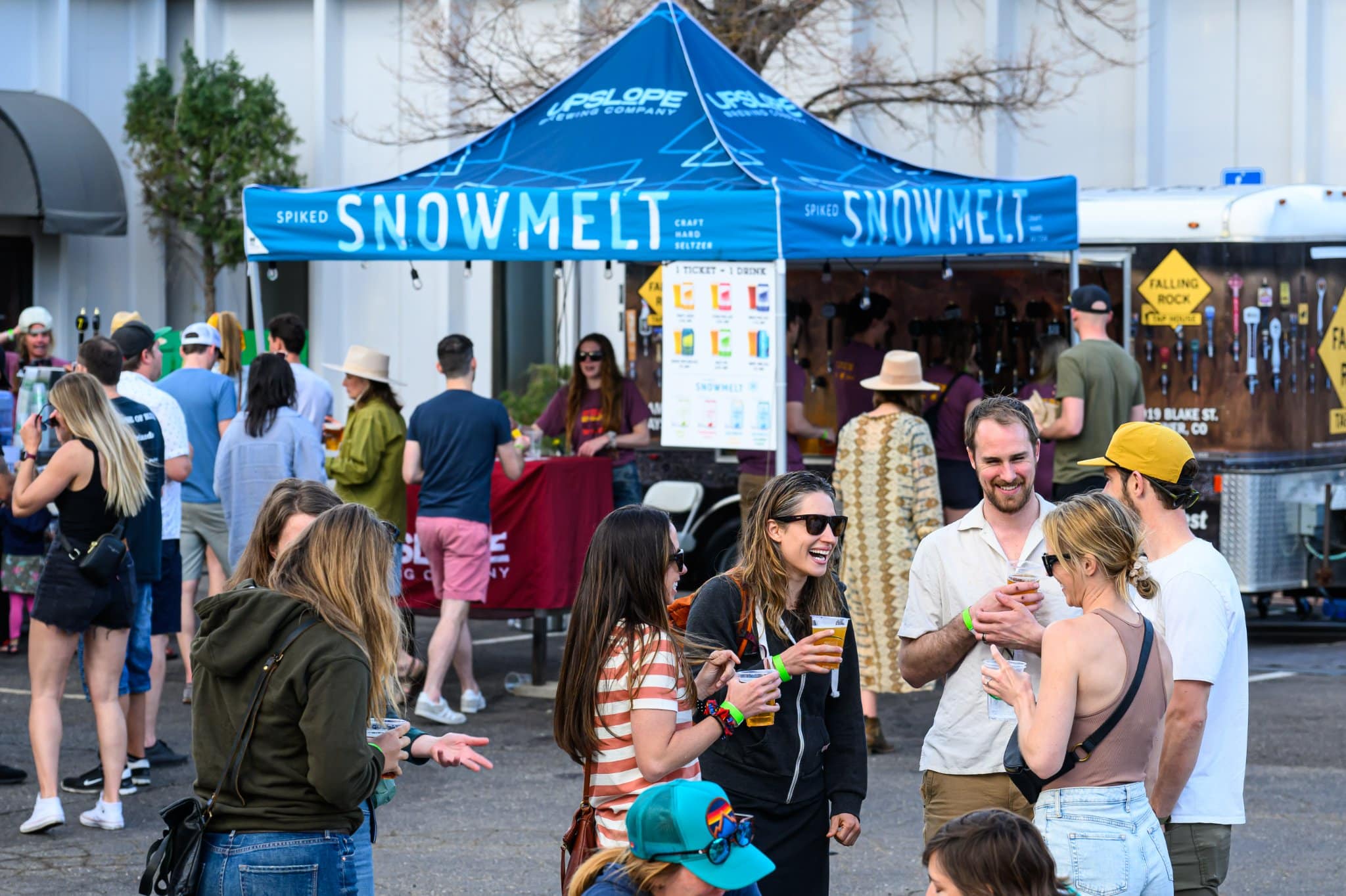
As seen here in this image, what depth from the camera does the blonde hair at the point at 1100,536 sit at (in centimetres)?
364

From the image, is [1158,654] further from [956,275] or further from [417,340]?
[417,340]

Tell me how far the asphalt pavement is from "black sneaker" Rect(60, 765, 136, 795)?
0.05 m

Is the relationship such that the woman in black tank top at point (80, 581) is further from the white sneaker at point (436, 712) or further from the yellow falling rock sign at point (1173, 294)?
the yellow falling rock sign at point (1173, 294)

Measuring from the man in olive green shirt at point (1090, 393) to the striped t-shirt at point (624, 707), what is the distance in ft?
19.6

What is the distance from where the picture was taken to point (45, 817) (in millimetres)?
6500

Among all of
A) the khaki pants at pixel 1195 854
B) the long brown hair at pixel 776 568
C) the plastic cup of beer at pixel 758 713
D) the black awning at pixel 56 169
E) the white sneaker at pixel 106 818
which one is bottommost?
the white sneaker at pixel 106 818

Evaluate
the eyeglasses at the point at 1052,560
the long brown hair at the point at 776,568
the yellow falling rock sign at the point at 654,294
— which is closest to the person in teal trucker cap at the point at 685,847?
the eyeglasses at the point at 1052,560

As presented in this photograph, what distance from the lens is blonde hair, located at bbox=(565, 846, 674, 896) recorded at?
9.66 feet

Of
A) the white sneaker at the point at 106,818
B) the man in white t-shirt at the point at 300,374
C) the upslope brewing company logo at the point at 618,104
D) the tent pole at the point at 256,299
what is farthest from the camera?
the man in white t-shirt at the point at 300,374

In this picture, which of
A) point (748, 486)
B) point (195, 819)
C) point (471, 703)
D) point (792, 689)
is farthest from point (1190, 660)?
point (748, 486)

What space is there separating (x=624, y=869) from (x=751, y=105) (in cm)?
721

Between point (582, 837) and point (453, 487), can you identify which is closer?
point (582, 837)

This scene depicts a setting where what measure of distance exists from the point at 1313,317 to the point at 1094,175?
8.29 meters

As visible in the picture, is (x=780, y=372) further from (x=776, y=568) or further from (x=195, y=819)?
(x=195, y=819)
